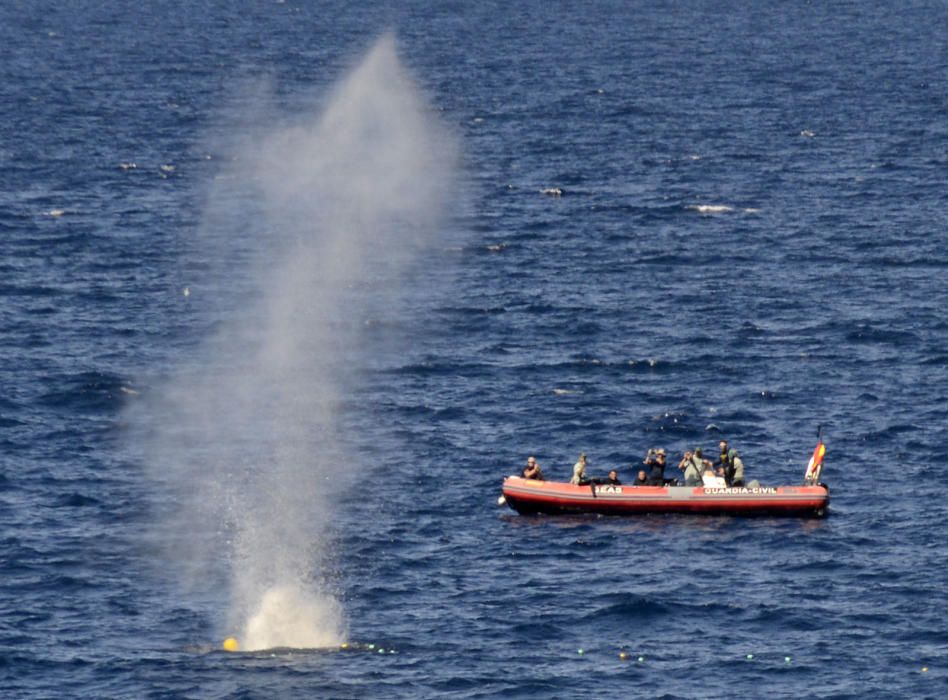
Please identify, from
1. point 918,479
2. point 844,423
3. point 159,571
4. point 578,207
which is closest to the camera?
point 159,571

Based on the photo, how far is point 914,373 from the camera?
12569cm

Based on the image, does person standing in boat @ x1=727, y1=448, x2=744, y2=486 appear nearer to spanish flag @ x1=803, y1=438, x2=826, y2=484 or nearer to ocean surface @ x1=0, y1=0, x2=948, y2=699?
ocean surface @ x1=0, y1=0, x2=948, y2=699

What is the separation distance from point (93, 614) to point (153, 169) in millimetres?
97856

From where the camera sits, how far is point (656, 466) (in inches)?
4166

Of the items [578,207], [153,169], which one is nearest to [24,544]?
[578,207]

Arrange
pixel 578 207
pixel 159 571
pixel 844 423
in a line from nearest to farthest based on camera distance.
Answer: pixel 159 571 < pixel 844 423 < pixel 578 207

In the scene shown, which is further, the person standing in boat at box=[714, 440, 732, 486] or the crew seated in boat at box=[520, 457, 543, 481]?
the crew seated in boat at box=[520, 457, 543, 481]

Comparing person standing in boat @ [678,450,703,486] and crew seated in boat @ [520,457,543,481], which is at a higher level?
crew seated in boat @ [520,457,543,481]

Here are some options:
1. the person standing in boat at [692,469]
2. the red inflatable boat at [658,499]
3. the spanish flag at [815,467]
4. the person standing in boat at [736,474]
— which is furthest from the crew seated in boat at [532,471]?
the spanish flag at [815,467]

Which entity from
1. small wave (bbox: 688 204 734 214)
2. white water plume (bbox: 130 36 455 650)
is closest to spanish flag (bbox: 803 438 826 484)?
white water plume (bbox: 130 36 455 650)

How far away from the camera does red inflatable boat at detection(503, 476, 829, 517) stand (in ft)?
339

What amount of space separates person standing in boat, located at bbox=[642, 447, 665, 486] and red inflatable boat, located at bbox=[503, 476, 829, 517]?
29.8 inches

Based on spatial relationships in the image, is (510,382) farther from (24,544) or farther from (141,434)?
(24,544)

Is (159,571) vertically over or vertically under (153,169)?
under
